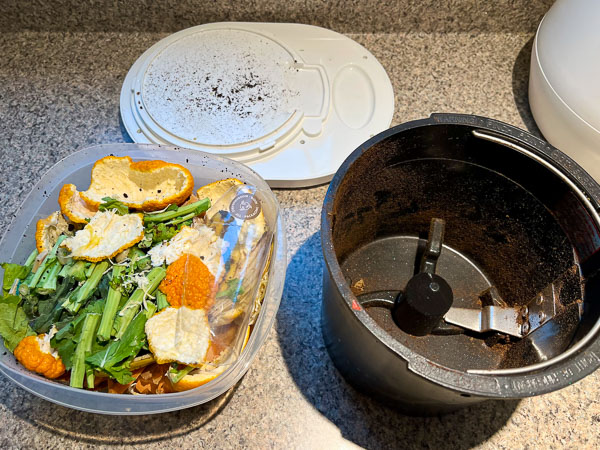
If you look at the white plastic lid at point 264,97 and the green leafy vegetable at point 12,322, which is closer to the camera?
the green leafy vegetable at point 12,322

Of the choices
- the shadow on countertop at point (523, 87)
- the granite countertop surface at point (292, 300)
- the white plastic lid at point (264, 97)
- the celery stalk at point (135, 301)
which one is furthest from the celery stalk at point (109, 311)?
the shadow on countertop at point (523, 87)

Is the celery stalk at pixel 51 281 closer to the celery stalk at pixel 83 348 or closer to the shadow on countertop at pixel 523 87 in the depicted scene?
the celery stalk at pixel 83 348

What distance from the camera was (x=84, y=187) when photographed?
25.1 inches

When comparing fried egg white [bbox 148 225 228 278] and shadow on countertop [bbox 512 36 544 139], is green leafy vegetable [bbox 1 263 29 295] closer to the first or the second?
fried egg white [bbox 148 225 228 278]

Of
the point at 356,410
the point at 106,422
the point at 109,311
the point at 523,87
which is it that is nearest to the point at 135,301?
the point at 109,311

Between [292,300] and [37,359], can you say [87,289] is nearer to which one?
[37,359]

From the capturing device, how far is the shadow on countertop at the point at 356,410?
1.81 feet

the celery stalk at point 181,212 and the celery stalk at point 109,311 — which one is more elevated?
the celery stalk at point 181,212

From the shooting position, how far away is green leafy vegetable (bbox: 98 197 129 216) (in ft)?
1.90

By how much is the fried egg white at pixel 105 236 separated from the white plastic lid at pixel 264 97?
0.16 m

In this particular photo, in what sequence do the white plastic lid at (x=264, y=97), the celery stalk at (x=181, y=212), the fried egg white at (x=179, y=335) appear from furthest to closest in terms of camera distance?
the white plastic lid at (x=264, y=97) < the celery stalk at (x=181, y=212) < the fried egg white at (x=179, y=335)

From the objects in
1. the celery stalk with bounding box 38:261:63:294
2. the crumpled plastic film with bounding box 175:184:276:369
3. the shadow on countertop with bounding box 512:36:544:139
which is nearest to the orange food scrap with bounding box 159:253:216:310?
the crumpled plastic film with bounding box 175:184:276:369

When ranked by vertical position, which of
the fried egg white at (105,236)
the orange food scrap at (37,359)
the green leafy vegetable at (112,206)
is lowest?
the orange food scrap at (37,359)

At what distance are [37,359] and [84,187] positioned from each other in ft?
0.75
